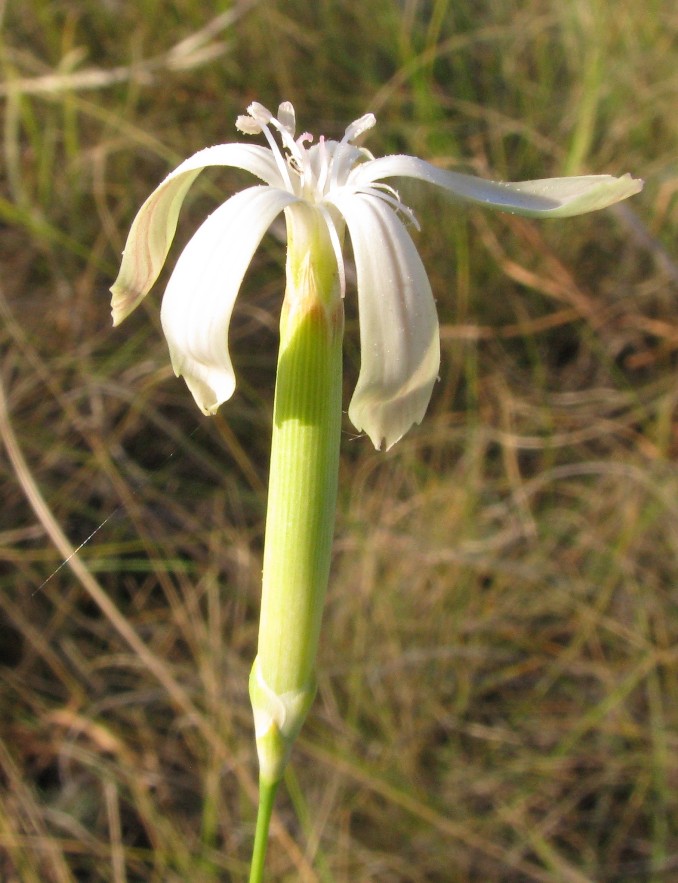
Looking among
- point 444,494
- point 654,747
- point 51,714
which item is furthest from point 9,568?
point 654,747

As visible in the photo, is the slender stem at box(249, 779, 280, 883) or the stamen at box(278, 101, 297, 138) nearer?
the slender stem at box(249, 779, 280, 883)

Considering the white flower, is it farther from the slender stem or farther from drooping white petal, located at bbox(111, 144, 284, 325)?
the slender stem

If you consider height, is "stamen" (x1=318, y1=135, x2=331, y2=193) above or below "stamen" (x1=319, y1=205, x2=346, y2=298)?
above

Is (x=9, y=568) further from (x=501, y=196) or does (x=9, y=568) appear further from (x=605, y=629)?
(x=501, y=196)

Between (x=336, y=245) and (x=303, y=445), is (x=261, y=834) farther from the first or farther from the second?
(x=336, y=245)

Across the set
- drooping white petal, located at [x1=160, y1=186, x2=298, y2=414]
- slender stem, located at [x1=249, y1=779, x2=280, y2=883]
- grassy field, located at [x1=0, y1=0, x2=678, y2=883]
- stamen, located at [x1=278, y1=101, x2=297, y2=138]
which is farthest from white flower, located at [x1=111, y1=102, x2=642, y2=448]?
grassy field, located at [x1=0, y1=0, x2=678, y2=883]

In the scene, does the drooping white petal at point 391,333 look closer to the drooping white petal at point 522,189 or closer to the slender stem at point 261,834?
the drooping white petal at point 522,189

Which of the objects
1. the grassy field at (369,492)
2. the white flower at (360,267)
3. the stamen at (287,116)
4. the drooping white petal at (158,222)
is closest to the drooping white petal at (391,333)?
the white flower at (360,267)
